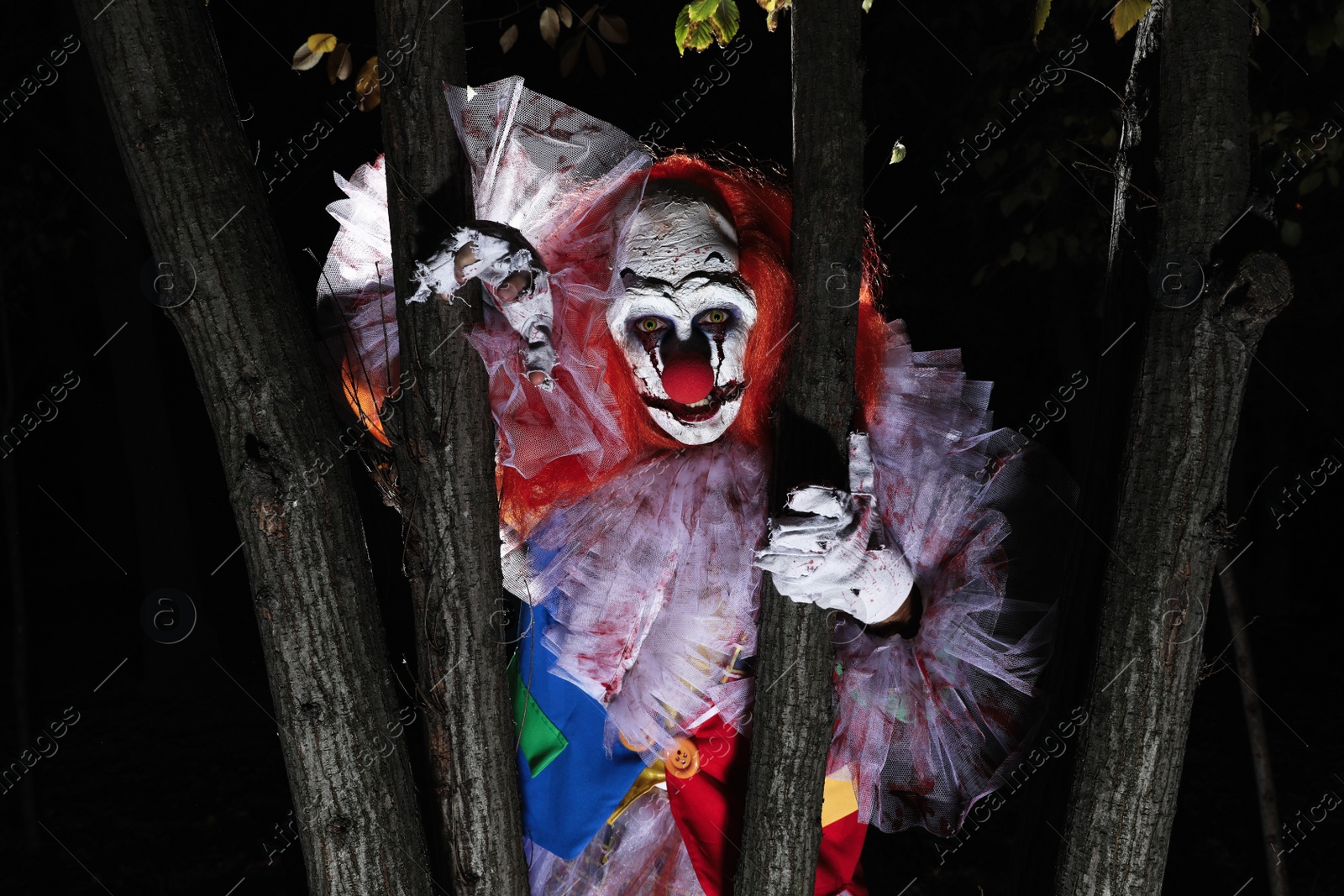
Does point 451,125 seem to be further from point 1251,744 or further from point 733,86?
point 733,86

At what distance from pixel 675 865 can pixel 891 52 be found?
5022 millimetres


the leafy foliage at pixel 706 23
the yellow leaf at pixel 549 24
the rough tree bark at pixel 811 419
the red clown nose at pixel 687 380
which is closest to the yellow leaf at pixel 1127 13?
the rough tree bark at pixel 811 419

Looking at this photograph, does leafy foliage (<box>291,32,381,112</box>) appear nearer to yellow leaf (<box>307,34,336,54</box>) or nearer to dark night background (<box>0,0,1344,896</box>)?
yellow leaf (<box>307,34,336,54</box>)

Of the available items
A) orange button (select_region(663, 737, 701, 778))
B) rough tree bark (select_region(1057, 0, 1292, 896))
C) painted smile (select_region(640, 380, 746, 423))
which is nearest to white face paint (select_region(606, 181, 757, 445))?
painted smile (select_region(640, 380, 746, 423))

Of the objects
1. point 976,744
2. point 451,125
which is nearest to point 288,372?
point 451,125

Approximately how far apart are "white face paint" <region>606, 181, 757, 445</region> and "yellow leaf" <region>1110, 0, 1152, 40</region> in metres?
0.92

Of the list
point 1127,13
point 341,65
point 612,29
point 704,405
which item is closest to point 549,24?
point 612,29

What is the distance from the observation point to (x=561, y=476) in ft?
7.39

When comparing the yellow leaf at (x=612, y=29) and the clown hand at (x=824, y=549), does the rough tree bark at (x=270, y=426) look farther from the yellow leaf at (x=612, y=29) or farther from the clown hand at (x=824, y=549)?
the yellow leaf at (x=612, y=29)

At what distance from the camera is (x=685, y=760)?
2244mm

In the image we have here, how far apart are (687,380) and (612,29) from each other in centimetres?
141

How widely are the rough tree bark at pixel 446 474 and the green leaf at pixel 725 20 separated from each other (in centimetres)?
92

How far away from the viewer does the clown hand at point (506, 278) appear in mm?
1711

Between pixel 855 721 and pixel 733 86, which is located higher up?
pixel 733 86
